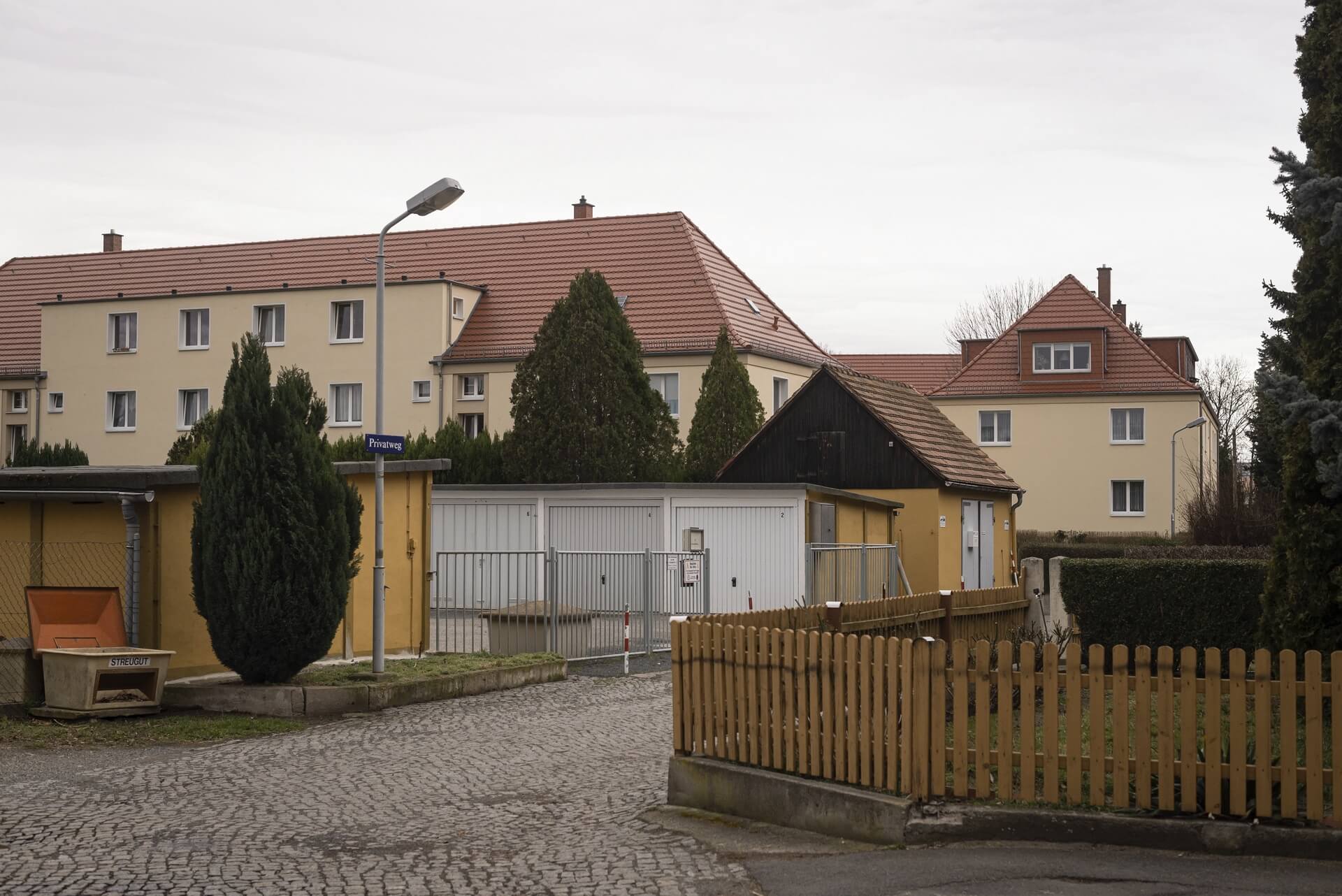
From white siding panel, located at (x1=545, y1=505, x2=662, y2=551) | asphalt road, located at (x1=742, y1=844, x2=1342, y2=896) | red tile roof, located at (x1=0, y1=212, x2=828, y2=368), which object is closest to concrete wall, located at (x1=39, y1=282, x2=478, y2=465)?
red tile roof, located at (x1=0, y1=212, x2=828, y2=368)

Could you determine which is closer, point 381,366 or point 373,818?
point 373,818

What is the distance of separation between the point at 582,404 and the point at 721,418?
19.4ft

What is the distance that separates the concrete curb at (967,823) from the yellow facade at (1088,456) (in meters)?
49.9

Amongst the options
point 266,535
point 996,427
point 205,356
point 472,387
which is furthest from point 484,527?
point 996,427

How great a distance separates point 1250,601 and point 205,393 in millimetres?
41199

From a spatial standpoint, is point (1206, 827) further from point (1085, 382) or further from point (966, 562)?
point (1085, 382)

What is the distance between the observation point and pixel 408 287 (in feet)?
168

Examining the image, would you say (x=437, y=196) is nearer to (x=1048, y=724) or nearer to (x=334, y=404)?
(x=1048, y=724)

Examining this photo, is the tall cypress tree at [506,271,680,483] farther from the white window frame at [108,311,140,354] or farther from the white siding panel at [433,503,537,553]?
the white window frame at [108,311,140,354]

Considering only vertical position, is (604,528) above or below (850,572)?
above

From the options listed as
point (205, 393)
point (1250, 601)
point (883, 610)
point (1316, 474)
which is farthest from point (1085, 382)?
point (1316, 474)

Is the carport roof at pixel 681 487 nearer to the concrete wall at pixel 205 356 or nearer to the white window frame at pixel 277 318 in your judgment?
the concrete wall at pixel 205 356

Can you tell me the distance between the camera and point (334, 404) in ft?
171

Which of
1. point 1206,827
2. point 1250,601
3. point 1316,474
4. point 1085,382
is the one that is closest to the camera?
point 1206,827
